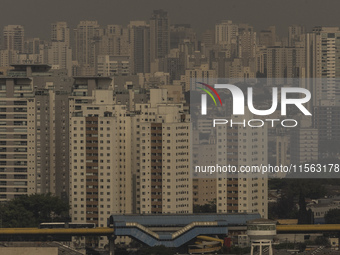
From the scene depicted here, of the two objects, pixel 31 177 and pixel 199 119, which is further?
pixel 199 119

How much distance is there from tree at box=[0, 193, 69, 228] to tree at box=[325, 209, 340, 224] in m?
2.49

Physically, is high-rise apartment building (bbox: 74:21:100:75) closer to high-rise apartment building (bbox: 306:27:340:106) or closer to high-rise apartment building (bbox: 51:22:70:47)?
high-rise apartment building (bbox: 51:22:70:47)

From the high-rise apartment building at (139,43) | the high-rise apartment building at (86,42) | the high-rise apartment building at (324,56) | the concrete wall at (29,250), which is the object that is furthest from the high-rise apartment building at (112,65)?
the concrete wall at (29,250)

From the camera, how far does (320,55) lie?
25688 mm

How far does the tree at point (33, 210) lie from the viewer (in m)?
12.8

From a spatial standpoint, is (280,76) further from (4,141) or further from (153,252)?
(153,252)

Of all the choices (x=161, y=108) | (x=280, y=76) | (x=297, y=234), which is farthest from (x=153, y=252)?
(x=280, y=76)

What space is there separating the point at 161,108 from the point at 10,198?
2.25 metres

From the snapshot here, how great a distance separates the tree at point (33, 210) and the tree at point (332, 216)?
2.49 m

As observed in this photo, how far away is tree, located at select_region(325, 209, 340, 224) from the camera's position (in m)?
13.1

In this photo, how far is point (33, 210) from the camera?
1317 centimetres

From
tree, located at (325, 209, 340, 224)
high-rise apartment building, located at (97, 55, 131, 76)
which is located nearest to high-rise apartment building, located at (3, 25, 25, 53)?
high-rise apartment building, located at (97, 55, 131, 76)

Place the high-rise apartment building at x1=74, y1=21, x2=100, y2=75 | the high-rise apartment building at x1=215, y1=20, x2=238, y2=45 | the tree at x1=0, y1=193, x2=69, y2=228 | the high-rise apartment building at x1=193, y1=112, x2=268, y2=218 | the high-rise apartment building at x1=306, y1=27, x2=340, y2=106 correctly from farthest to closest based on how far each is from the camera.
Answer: the high-rise apartment building at x1=74, y1=21, x2=100, y2=75
the high-rise apartment building at x1=215, y1=20, x2=238, y2=45
the high-rise apartment building at x1=306, y1=27, x2=340, y2=106
the tree at x1=0, y1=193, x2=69, y2=228
the high-rise apartment building at x1=193, y1=112, x2=268, y2=218

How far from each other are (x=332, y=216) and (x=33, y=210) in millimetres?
2875
